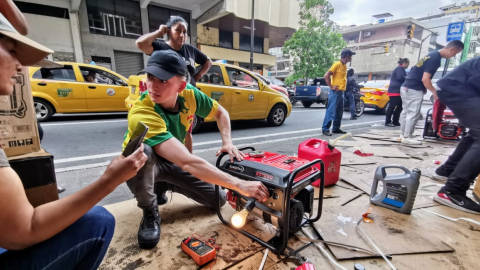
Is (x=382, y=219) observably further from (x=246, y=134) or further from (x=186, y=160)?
(x=246, y=134)

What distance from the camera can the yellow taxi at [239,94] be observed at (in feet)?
15.5

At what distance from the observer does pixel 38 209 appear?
2.36 feet

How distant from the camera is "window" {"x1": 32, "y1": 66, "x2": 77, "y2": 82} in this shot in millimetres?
5438

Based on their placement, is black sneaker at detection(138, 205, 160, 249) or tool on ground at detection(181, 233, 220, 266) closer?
tool on ground at detection(181, 233, 220, 266)

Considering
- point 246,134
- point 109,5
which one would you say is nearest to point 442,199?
point 246,134

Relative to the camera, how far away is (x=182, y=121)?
183 centimetres

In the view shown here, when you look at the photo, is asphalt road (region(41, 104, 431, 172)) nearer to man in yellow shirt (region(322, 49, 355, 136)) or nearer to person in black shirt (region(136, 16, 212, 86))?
man in yellow shirt (region(322, 49, 355, 136))

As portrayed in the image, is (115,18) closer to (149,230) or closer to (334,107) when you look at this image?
(334,107)

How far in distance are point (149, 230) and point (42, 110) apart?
5908 millimetres

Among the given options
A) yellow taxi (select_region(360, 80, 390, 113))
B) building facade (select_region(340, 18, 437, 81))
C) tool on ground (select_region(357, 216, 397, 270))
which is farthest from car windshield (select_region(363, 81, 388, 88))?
building facade (select_region(340, 18, 437, 81))

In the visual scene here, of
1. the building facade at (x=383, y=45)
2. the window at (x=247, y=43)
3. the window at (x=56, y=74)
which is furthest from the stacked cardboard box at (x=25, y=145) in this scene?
the building facade at (x=383, y=45)

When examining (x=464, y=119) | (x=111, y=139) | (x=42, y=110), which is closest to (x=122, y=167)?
(x=464, y=119)

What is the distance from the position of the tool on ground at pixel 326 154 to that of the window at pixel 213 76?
309 cm

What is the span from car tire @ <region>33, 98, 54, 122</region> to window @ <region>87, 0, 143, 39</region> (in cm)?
786
